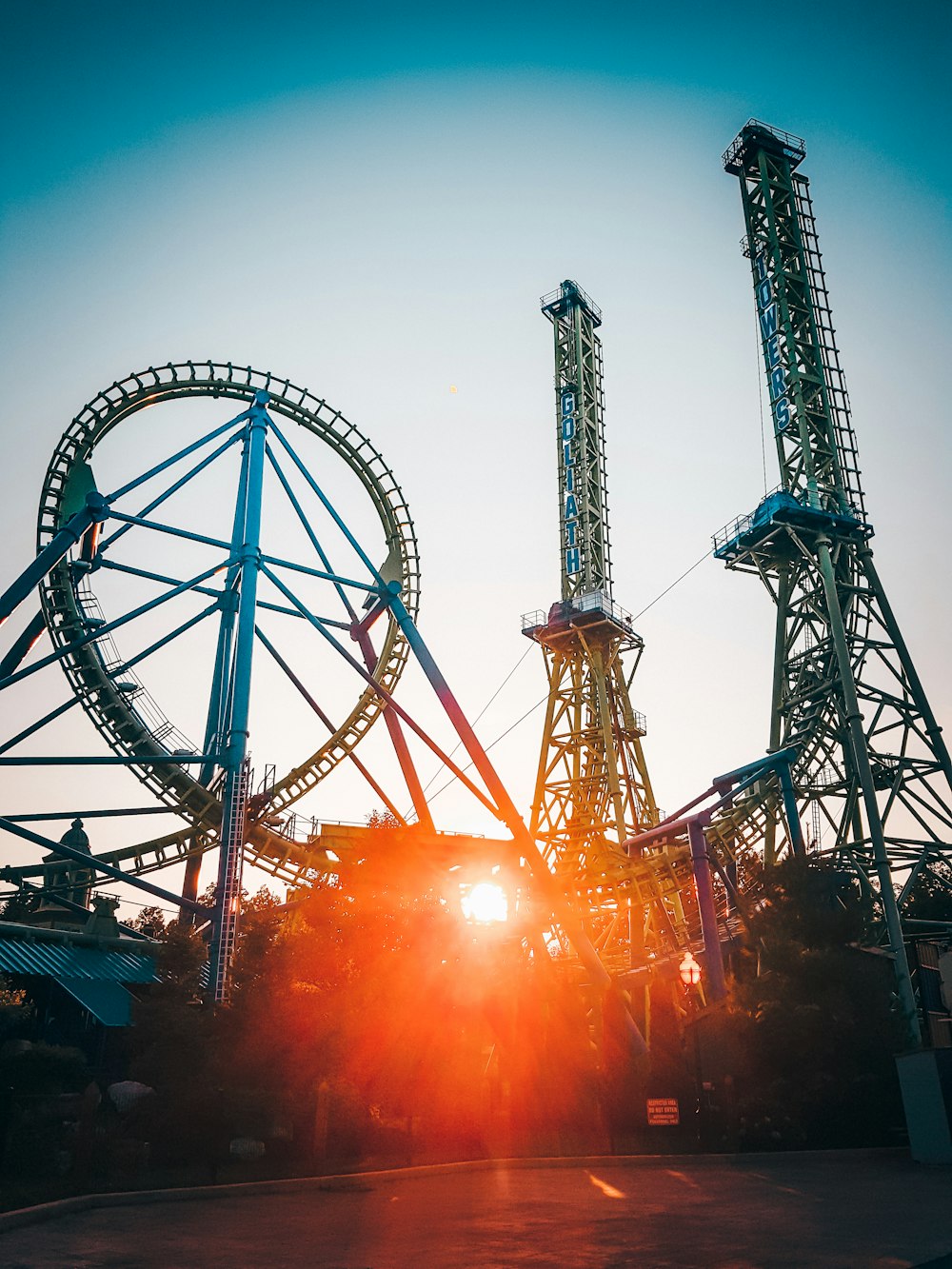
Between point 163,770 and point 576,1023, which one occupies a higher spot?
point 163,770

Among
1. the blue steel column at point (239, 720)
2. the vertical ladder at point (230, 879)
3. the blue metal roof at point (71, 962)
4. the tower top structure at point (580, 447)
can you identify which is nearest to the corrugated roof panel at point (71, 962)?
the blue metal roof at point (71, 962)

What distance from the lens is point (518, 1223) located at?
36.5ft

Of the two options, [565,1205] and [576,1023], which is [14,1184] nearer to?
[565,1205]

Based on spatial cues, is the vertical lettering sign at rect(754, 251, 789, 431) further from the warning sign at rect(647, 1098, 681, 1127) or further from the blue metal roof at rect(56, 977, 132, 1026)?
the blue metal roof at rect(56, 977, 132, 1026)

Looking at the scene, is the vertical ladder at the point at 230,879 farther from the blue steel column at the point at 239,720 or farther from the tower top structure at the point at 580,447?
the tower top structure at the point at 580,447

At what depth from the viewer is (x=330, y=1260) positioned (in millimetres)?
8750

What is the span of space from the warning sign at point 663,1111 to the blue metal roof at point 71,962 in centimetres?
1232

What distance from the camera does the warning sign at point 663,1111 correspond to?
760 inches

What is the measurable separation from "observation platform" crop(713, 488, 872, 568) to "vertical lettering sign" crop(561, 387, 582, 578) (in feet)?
27.7

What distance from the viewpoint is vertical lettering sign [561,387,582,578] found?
4534cm

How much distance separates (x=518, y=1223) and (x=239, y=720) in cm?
1245

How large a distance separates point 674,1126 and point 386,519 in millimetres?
18561

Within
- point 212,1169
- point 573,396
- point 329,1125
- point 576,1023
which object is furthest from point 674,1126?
point 573,396

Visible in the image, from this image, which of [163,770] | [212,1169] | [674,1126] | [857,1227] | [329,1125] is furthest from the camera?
[163,770]
